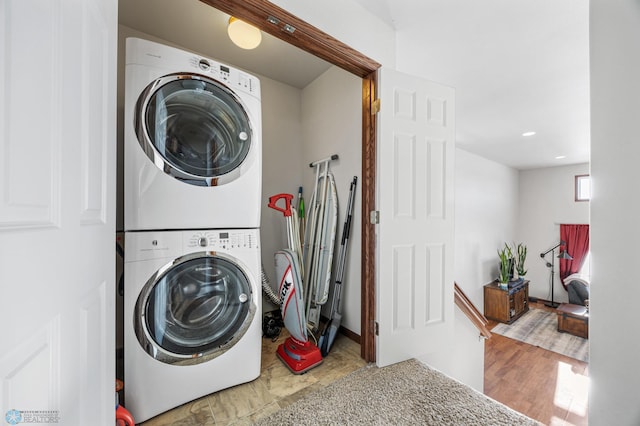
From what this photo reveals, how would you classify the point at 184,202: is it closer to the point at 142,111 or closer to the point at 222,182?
the point at 222,182

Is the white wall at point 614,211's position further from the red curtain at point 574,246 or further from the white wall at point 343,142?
the red curtain at point 574,246

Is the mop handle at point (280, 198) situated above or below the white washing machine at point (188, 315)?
above

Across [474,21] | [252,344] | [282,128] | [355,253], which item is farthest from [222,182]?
[474,21]

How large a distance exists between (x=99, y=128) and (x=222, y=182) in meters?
0.62

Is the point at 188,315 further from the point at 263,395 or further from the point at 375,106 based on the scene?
the point at 375,106

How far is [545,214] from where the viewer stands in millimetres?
5898

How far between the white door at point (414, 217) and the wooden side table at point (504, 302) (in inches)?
165

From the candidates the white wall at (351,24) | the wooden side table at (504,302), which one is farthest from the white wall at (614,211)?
the wooden side table at (504,302)

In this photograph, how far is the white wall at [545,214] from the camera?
552 cm

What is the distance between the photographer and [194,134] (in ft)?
4.17

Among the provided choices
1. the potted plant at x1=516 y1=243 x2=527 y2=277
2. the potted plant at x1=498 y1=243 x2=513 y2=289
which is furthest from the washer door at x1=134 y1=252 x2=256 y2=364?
the potted plant at x1=516 y1=243 x2=527 y2=277

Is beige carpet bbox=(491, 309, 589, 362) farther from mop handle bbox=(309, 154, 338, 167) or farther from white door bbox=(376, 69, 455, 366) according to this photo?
mop handle bbox=(309, 154, 338, 167)

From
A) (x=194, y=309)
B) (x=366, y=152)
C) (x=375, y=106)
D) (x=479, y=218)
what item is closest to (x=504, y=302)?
(x=479, y=218)

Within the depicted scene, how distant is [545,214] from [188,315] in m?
7.68
